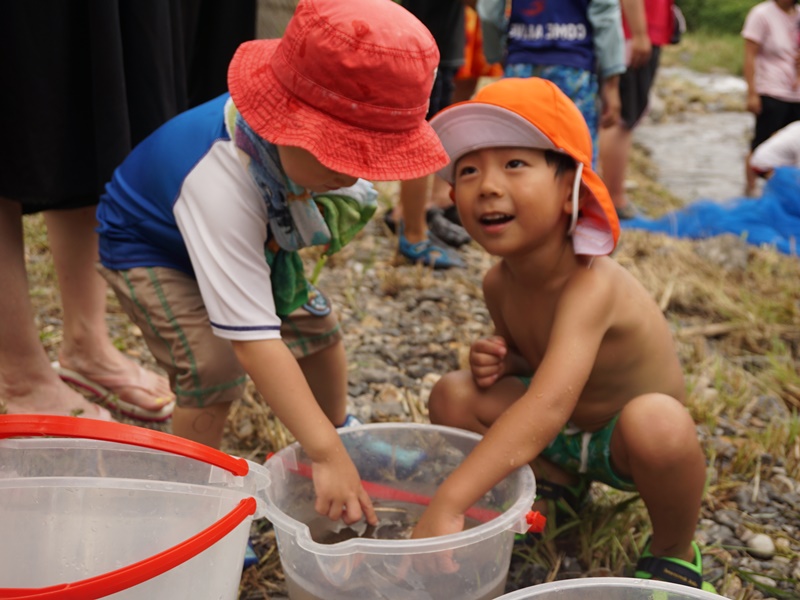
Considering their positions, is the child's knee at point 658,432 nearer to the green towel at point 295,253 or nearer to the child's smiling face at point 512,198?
the child's smiling face at point 512,198

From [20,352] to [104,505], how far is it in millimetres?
815

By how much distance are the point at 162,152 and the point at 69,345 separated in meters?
0.78

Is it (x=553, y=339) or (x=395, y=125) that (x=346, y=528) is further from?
(x=395, y=125)

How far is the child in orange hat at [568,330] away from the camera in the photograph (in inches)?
60.5

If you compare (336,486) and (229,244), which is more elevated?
(229,244)

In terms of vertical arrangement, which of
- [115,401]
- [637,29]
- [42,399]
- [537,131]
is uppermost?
[537,131]

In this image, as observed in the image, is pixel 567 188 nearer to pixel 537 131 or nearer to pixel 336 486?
pixel 537 131

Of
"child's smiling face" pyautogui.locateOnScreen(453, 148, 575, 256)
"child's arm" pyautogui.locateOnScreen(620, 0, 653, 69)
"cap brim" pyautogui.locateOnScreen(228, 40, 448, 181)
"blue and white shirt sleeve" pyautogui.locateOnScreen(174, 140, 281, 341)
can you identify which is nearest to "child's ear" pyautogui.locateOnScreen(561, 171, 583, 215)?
"child's smiling face" pyautogui.locateOnScreen(453, 148, 575, 256)

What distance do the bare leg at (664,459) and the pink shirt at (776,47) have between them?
4.33 metres

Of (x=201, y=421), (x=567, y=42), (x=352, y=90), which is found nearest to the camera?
(x=352, y=90)

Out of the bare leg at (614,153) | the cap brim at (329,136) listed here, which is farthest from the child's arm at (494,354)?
the bare leg at (614,153)

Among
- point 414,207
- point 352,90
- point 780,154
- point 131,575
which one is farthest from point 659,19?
point 131,575

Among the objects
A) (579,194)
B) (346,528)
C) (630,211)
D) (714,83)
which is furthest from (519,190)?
(714,83)

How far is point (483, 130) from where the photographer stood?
1.61 m
